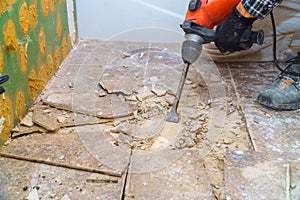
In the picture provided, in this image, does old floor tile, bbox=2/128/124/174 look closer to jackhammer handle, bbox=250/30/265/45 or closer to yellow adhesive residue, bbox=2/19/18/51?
yellow adhesive residue, bbox=2/19/18/51

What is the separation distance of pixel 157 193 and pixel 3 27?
63cm

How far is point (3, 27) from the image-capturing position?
3.16 ft

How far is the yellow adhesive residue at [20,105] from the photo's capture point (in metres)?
1.08

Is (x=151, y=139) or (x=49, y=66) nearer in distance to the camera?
(x=151, y=139)

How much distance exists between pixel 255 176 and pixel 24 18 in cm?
85

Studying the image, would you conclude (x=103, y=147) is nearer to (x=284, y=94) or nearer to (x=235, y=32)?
(x=235, y=32)

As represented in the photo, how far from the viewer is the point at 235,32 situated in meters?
1.08

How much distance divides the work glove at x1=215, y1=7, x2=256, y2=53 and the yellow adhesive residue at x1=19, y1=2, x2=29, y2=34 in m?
0.62

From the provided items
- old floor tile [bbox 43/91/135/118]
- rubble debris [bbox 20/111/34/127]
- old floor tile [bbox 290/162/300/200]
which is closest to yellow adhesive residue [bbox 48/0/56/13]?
old floor tile [bbox 43/91/135/118]

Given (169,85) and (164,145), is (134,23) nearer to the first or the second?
(169,85)

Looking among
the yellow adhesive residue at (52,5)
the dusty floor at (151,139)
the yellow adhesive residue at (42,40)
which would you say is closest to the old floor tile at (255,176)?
the dusty floor at (151,139)

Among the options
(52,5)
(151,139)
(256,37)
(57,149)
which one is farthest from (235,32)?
(52,5)

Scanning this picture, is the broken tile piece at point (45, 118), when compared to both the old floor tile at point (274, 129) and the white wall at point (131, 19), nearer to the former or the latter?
the old floor tile at point (274, 129)

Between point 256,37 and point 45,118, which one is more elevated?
point 256,37
